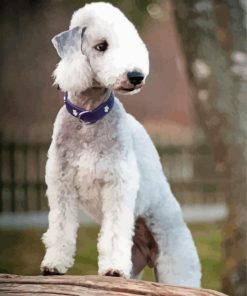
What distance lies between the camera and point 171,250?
1.29m

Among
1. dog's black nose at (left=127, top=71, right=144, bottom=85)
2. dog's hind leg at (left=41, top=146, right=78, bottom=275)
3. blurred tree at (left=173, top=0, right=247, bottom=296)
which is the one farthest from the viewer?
blurred tree at (left=173, top=0, right=247, bottom=296)

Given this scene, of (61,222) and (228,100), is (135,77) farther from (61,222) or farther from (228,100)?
(228,100)

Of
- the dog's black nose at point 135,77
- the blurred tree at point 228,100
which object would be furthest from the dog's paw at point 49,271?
the blurred tree at point 228,100

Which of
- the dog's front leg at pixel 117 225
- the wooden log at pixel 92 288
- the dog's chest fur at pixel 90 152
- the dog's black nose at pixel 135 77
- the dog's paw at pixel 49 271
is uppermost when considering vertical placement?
the dog's black nose at pixel 135 77

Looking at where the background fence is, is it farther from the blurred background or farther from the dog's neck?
the dog's neck

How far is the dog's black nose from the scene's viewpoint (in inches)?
43.8

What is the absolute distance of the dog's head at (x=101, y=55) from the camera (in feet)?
3.69

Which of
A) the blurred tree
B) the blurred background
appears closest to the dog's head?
the blurred background

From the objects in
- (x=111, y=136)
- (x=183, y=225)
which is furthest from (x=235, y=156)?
(x=111, y=136)

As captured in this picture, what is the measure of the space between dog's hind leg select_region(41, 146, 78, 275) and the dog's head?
0.54ft

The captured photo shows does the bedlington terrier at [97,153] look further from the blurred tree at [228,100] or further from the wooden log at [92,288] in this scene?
the blurred tree at [228,100]

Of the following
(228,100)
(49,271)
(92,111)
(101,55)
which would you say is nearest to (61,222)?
(49,271)

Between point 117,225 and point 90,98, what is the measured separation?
0.24m

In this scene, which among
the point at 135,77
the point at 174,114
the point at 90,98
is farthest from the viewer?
the point at 174,114
